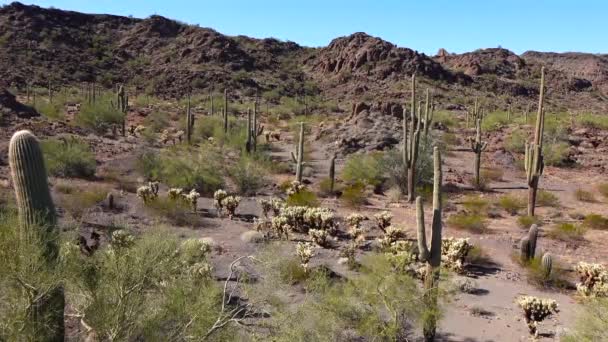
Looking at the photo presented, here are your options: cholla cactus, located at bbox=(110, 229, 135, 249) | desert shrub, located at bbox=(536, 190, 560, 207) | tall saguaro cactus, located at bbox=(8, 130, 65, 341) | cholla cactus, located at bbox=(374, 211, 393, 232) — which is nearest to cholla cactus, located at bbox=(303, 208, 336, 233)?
cholla cactus, located at bbox=(374, 211, 393, 232)

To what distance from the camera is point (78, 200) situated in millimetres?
16188

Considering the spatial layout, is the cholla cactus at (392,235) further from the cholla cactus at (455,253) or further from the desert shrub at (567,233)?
the desert shrub at (567,233)

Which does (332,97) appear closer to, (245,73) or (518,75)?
(245,73)

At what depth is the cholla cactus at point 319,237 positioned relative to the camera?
1415 centimetres

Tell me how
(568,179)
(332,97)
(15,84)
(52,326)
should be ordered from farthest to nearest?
(332,97)
(15,84)
(568,179)
(52,326)

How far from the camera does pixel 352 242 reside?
14281 mm

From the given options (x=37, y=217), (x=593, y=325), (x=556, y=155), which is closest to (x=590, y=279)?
(x=593, y=325)

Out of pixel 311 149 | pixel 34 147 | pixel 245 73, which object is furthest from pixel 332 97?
pixel 34 147

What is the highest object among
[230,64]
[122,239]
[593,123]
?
[230,64]

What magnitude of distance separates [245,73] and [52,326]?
208 ft

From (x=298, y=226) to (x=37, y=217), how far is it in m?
9.37

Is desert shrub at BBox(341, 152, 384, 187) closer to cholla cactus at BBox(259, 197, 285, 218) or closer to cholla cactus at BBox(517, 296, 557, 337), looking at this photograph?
cholla cactus at BBox(259, 197, 285, 218)

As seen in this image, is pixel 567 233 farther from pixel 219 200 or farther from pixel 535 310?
pixel 219 200

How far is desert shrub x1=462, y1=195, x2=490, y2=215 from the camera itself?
1827 cm
